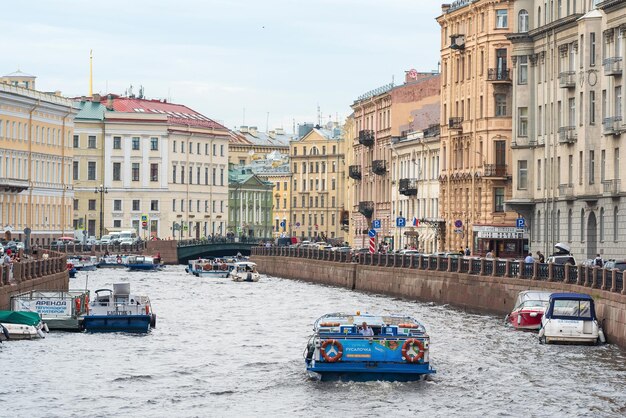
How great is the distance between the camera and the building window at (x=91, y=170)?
175750mm

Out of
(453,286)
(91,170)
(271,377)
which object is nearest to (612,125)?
(453,286)

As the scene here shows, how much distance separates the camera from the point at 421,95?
132375 millimetres

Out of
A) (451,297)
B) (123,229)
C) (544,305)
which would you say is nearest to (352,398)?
(544,305)

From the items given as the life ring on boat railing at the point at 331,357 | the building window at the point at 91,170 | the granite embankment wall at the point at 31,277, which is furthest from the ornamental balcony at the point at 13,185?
the life ring on boat railing at the point at 331,357

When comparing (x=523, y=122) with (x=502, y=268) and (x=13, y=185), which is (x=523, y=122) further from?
(x=13, y=185)

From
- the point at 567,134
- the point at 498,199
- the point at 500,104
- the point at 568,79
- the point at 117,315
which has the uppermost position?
the point at 500,104

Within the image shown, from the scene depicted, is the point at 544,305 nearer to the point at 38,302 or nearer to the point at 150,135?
the point at 38,302

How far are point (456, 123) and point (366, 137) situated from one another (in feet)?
109

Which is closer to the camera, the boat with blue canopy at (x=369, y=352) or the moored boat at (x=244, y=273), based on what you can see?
the boat with blue canopy at (x=369, y=352)

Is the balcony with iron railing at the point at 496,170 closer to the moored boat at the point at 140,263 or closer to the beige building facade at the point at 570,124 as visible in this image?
the beige building facade at the point at 570,124

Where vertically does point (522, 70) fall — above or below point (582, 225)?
above

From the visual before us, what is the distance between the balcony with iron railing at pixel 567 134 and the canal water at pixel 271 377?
1668 cm

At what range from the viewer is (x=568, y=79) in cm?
8438

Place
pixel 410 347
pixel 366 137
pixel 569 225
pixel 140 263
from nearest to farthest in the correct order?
1. pixel 410 347
2. pixel 569 225
3. pixel 140 263
4. pixel 366 137
